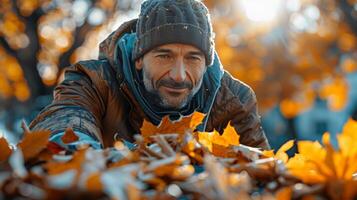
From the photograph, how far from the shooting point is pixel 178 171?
1.19m

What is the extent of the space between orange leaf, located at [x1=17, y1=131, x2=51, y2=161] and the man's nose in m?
1.51

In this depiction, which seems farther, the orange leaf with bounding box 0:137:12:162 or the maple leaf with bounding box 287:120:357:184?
the orange leaf with bounding box 0:137:12:162

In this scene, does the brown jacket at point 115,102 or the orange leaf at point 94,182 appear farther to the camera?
the brown jacket at point 115,102

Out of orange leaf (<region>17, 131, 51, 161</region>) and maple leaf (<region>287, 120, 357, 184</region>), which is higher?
orange leaf (<region>17, 131, 51, 161</region>)

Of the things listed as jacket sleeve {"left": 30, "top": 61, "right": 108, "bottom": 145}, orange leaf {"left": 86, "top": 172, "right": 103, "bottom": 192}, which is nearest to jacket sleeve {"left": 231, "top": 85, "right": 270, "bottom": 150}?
jacket sleeve {"left": 30, "top": 61, "right": 108, "bottom": 145}

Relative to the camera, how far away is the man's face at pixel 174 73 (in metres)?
2.81

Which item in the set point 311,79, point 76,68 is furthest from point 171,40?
point 311,79

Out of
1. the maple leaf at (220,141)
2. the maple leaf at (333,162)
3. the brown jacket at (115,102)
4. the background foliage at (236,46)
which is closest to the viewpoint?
the maple leaf at (333,162)

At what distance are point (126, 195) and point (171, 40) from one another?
2.05 meters

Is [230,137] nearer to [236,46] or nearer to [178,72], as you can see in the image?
[178,72]

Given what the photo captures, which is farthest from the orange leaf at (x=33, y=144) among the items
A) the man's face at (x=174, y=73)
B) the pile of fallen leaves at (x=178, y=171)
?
the man's face at (x=174, y=73)

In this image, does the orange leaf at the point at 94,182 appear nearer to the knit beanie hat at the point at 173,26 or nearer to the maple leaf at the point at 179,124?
the maple leaf at the point at 179,124

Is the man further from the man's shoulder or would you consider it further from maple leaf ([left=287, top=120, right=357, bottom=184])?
maple leaf ([left=287, top=120, right=357, bottom=184])

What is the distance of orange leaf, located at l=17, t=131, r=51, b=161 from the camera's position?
1292 millimetres
